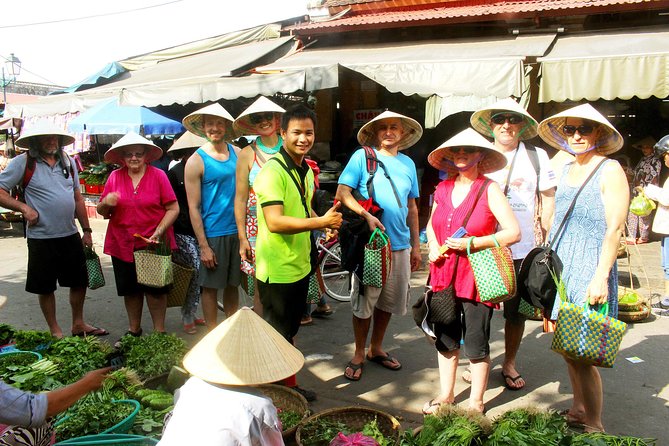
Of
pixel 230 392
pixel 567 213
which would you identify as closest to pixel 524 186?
pixel 567 213

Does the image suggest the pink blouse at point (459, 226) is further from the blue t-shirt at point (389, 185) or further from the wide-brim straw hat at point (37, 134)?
the wide-brim straw hat at point (37, 134)

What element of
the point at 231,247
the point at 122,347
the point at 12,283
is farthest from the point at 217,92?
the point at 122,347

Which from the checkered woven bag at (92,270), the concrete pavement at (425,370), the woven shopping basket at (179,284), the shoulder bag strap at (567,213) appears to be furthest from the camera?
the checkered woven bag at (92,270)

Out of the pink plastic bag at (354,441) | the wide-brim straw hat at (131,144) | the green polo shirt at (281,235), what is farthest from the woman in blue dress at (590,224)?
the wide-brim straw hat at (131,144)

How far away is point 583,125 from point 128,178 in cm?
358

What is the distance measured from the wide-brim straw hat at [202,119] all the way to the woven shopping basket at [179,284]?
1212 mm

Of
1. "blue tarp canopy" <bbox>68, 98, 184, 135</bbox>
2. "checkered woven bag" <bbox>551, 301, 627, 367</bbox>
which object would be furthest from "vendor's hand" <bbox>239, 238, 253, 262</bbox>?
"blue tarp canopy" <bbox>68, 98, 184, 135</bbox>

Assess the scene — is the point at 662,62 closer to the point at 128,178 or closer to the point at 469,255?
the point at 469,255

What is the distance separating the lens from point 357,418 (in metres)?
3.33

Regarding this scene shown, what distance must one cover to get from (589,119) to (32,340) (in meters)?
4.30

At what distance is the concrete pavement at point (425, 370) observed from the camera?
386 cm

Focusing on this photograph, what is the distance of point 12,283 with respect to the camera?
7551mm

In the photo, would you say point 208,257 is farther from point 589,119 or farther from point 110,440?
point 589,119

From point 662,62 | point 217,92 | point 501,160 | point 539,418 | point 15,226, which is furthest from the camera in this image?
point 15,226
